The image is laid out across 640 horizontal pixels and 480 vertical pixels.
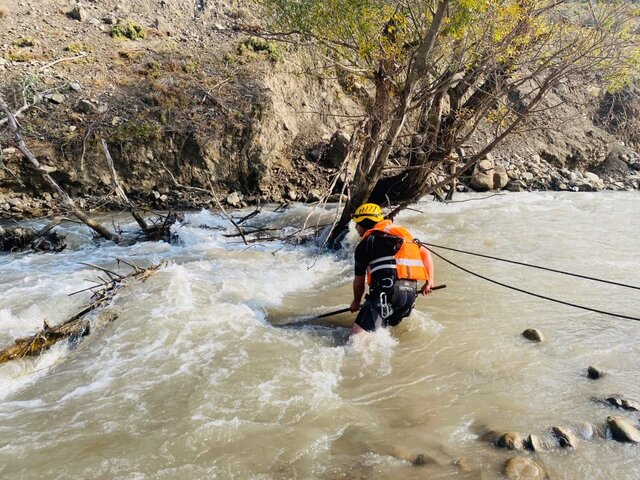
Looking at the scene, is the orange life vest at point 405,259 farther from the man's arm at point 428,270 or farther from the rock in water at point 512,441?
the rock in water at point 512,441

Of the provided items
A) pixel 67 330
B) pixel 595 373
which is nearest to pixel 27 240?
pixel 67 330

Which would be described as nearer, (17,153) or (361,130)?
(361,130)

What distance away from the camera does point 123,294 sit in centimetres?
633

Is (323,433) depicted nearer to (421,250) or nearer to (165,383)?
(165,383)

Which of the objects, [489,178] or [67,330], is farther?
[489,178]

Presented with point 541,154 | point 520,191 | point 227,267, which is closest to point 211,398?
point 227,267

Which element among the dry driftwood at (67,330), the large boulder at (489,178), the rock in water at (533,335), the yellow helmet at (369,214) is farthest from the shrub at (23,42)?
the rock in water at (533,335)

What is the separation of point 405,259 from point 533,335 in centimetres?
162

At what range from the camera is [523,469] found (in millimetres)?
3225

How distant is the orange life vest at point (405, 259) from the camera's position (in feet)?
17.1

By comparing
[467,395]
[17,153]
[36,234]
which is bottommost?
[467,395]

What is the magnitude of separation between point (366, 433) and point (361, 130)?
545 centimetres

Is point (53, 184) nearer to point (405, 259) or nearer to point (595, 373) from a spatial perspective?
point (405, 259)

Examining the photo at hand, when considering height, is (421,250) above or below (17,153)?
below
